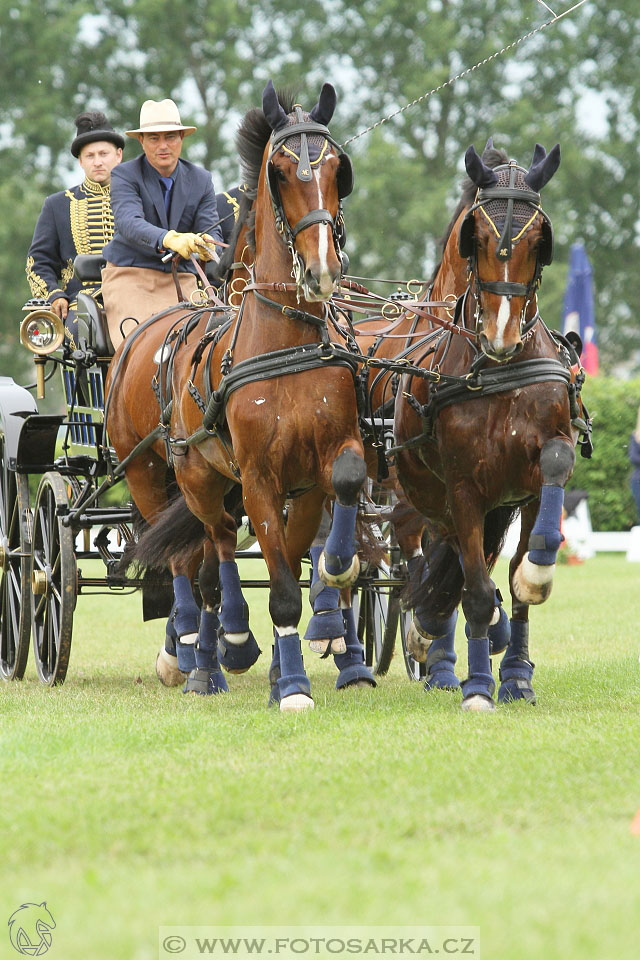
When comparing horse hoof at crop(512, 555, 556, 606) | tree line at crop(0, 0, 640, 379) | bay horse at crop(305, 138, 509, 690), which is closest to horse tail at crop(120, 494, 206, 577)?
bay horse at crop(305, 138, 509, 690)

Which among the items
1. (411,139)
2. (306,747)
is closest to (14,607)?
(306,747)

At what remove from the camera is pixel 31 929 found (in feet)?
9.48

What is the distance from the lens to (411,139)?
2917 cm

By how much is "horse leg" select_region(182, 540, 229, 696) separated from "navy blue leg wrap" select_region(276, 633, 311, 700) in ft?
3.79

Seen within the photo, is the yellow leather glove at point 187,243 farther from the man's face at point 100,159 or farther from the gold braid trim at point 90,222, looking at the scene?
the man's face at point 100,159

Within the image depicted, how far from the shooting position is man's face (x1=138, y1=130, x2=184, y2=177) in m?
7.57

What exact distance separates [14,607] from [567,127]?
23349 millimetres

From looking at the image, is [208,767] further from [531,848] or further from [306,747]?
[531,848]

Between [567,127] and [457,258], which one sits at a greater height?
[567,127]

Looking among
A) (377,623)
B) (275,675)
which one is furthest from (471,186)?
(377,623)

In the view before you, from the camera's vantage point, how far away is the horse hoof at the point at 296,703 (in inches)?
218

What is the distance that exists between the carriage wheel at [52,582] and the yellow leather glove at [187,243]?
55.4 inches

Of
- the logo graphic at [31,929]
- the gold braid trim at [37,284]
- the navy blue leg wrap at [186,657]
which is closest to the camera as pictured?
the logo graphic at [31,929]

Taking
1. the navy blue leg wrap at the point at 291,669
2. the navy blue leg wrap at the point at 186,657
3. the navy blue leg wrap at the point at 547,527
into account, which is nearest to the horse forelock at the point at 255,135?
the navy blue leg wrap at the point at 547,527
